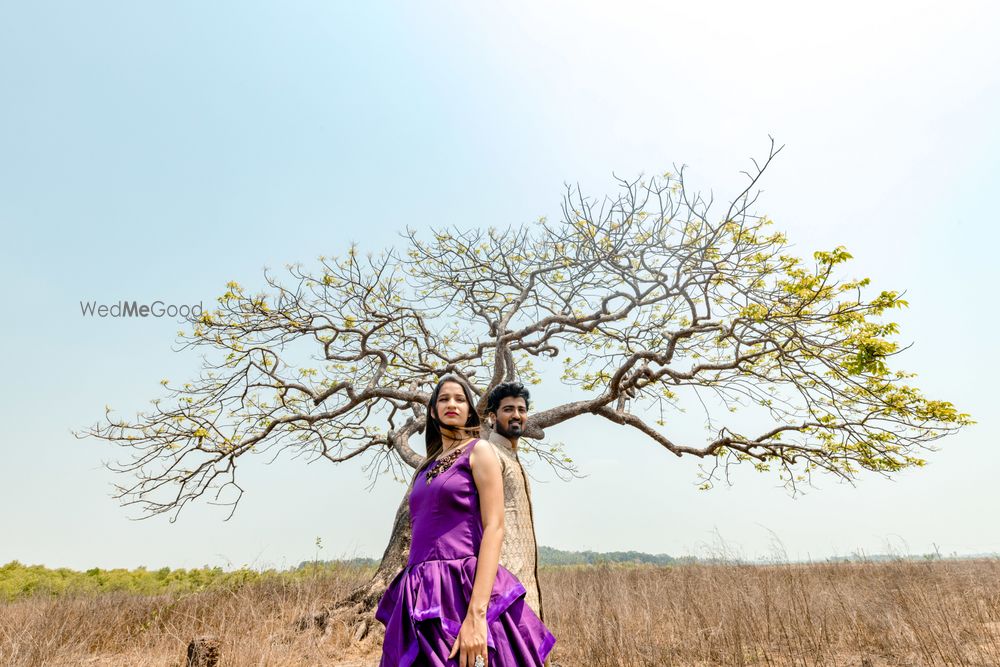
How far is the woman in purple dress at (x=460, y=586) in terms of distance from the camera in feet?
6.44

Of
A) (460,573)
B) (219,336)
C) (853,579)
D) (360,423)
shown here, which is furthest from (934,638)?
(219,336)

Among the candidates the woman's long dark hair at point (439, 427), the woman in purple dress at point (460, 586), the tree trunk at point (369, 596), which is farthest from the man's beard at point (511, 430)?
the tree trunk at point (369, 596)

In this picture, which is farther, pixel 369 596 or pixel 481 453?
pixel 369 596

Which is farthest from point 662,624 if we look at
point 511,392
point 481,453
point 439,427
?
point 481,453

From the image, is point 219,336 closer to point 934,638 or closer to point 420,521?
point 420,521

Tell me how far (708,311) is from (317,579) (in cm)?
656

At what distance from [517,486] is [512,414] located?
0.44 meters

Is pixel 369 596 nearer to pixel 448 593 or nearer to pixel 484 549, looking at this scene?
pixel 448 593

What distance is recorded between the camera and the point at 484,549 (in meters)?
2.01

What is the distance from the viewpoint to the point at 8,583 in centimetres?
1166

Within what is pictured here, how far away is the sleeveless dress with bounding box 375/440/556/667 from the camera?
1.99 meters

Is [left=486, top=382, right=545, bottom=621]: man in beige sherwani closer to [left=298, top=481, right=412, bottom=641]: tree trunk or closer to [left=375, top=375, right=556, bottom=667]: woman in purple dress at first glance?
[left=375, top=375, right=556, bottom=667]: woman in purple dress

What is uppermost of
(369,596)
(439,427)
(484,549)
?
(439,427)

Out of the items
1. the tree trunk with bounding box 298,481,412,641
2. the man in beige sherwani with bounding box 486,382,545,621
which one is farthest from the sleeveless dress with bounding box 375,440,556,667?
the tree trunk with bounding box 298,481,412,641
